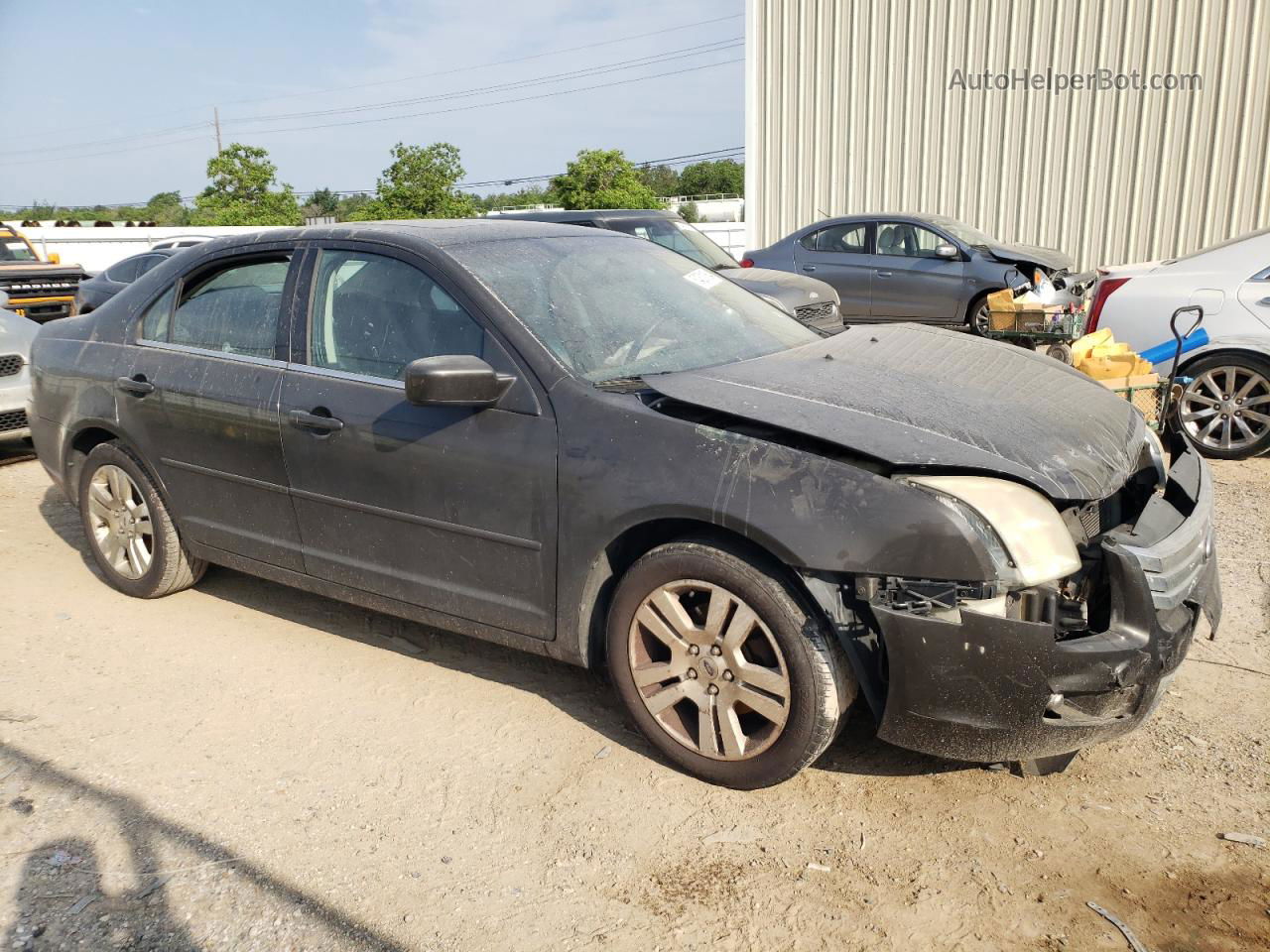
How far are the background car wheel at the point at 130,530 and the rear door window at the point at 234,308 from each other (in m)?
0.70

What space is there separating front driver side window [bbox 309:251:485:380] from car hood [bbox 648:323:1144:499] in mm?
813

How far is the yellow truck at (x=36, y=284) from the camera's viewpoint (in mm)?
13094

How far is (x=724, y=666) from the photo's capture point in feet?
10.0

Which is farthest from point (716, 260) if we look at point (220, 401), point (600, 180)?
point (600, 180)

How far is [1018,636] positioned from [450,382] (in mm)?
1824

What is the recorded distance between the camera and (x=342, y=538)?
3.90 m

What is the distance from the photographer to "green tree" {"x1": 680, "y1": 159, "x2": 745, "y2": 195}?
71.0m

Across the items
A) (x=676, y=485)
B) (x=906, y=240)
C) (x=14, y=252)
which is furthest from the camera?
(x=14, y=252)

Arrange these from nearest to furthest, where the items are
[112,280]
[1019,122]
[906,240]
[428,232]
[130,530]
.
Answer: [428,232], [130,530], [906,240], [112,280], [1019,122]

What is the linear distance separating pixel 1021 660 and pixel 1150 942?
0.71m

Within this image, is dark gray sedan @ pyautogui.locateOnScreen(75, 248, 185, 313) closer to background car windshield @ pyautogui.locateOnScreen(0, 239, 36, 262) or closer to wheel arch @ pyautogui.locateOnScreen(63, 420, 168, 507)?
background car windshield @ pyautogui.locateOnScreen(0, 239, 36, 262)

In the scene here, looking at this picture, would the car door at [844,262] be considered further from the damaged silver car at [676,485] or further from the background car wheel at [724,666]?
the background car wheel at [724,666]

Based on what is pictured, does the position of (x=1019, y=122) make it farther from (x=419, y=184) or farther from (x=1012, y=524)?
(x=419, y=184)

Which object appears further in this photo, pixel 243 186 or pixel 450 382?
pixel 243 186
